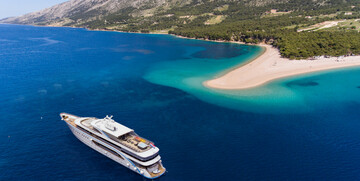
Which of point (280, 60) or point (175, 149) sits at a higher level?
point (280, 60)

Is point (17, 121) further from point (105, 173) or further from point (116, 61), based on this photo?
point (116, 61)

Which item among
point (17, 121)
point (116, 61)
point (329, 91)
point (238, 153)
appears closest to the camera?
point (238, 153)

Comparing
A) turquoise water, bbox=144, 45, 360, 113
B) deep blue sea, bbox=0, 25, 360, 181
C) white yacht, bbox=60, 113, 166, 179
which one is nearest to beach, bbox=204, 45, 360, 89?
turquoise water, bbox=144, 45, 360, 113

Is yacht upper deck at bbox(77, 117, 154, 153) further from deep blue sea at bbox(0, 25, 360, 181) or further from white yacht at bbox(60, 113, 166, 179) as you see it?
deep blue sea at bbox(0, 25, 360, 181)

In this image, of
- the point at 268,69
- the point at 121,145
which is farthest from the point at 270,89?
the point at 121,145

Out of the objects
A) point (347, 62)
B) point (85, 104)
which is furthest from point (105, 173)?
point (347, 62)

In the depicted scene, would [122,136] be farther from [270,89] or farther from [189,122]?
[270,89]

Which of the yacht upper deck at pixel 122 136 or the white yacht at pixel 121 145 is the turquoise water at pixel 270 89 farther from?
the white yacht at pixel 121 145
